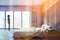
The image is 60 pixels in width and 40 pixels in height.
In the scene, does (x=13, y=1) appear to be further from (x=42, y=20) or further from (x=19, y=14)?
(x=42, y=20)

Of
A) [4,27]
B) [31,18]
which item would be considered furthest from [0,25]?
[31,18]

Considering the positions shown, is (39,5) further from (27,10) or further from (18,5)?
(18,5)

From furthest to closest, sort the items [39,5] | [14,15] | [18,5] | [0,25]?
[18,5] → [39,5] → [14,15] → [0,25]

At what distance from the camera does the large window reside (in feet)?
9.89

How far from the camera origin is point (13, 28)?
10.5 feet

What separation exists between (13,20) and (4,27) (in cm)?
30

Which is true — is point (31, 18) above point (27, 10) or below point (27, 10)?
below

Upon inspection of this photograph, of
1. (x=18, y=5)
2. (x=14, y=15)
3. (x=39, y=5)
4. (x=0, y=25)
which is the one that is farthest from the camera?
(x=18, y=5)

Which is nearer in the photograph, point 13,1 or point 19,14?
point 19,14

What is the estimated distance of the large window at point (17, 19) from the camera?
3.01m

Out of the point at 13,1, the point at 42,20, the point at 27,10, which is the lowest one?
the point at 42,20

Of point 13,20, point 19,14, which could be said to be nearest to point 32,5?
point 19,14

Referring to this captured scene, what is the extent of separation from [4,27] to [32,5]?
1.08 meters

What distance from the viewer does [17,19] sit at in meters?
3.23
